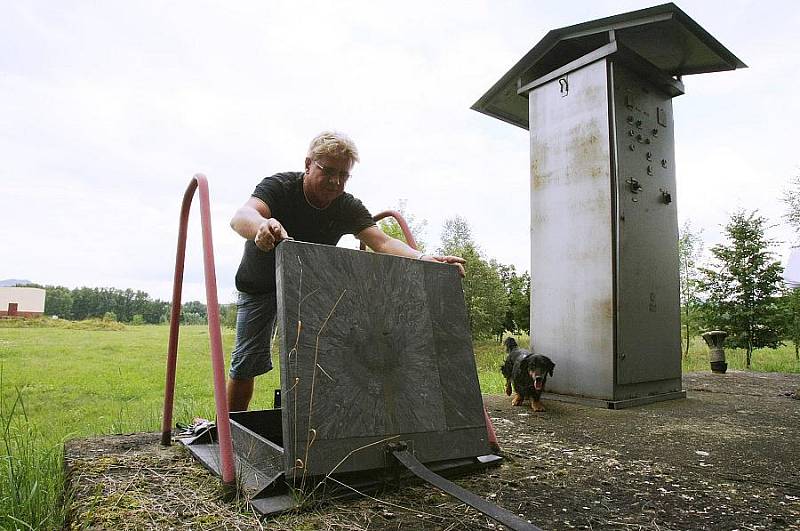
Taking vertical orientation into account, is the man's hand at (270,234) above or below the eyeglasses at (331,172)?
below

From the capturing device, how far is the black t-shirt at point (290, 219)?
2.17 meters

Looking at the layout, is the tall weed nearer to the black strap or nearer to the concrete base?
the black strap

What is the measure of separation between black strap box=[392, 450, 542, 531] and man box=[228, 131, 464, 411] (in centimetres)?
86

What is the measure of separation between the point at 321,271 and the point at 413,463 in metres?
0.72

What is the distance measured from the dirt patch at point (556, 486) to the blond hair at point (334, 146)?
1318 millimetres

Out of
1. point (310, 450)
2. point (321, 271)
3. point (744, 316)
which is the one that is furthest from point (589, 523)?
point (744, 316)

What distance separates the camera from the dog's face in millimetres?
3432

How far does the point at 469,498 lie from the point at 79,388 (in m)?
11.9

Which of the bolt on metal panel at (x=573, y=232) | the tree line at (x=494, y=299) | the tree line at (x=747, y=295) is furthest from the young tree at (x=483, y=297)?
the bolt on metal panel at (x=573, y=232)

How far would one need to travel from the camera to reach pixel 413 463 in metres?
1.58

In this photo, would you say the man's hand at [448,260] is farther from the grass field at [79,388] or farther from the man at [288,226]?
the grass field at [79,388]

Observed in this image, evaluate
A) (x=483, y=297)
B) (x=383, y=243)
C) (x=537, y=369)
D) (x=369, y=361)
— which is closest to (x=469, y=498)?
(x=369, y=361)

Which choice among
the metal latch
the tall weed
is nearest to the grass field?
the tall weed

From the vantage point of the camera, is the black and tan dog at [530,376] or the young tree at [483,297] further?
the young tree at [483,297]
